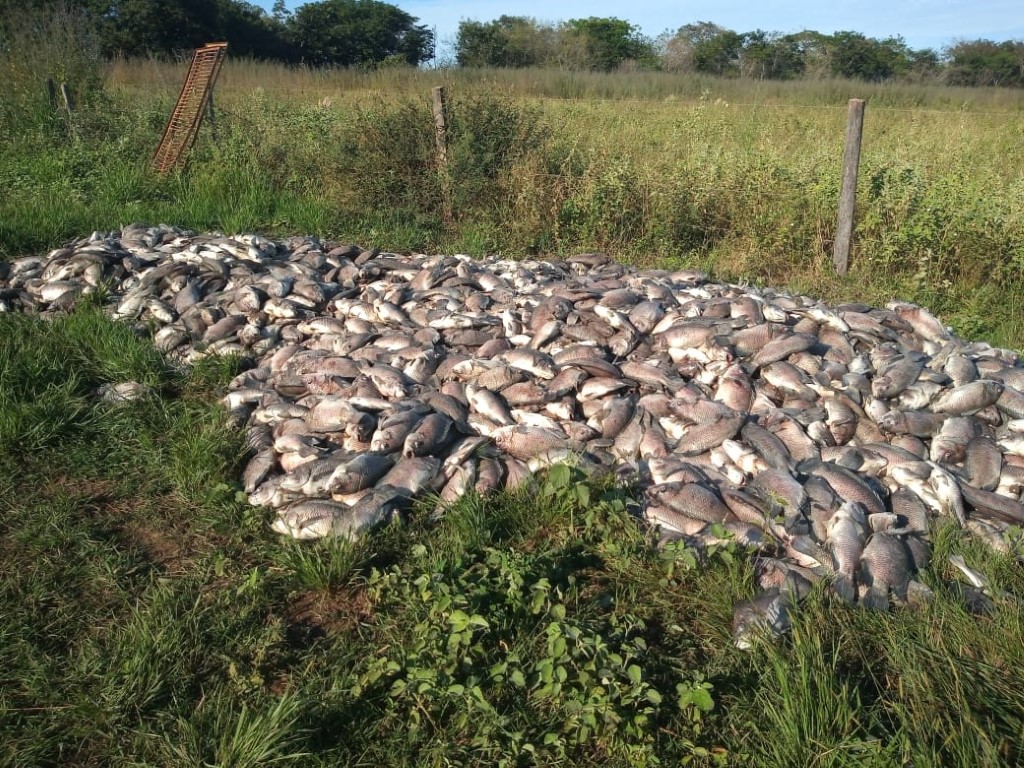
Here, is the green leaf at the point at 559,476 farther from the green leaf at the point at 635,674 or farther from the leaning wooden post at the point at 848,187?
the leaning wooden post at the point at 848,187

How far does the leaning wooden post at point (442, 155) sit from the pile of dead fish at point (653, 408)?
3360 millimetres

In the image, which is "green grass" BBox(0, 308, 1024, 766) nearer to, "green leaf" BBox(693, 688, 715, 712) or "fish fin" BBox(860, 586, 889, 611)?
"green leaf" BBox(693, 688, 715, 712)

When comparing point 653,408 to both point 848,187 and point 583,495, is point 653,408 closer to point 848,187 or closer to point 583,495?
point 583,495

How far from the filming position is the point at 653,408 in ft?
13.7

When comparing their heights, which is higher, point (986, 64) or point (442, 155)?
point (986, 64)

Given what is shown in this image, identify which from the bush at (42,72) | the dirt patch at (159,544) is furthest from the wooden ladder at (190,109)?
the dirt patch at (159,544)

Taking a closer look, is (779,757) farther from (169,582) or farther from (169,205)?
(169,205)

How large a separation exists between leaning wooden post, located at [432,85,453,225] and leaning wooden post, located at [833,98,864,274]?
14.0ft

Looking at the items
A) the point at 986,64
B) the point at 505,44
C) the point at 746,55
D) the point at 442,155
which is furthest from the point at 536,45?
the point at 442,155

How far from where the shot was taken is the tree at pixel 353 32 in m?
46.1

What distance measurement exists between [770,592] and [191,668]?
2348 millimetres

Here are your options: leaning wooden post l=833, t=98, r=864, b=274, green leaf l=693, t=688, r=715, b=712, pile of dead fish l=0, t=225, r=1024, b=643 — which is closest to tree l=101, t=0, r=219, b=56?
leaning wooden post l=833, t=98, r=864, b=274

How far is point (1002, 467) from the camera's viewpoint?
3795mm

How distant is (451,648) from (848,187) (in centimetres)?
642
